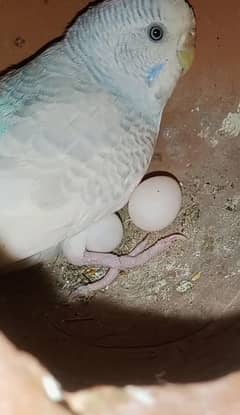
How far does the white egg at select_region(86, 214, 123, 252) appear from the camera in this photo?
1290mm

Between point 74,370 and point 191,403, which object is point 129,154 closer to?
point 74,370

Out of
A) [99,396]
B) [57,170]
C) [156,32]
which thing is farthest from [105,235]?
[99,396]

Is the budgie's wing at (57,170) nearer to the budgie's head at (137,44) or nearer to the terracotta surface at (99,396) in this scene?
the budgie's head at (137,44)

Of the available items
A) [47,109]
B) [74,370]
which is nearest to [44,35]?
[47,109]

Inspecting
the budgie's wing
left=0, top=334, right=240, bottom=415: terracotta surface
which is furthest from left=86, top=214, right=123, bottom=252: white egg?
left=0, top=334, right=240, bottom=415: terracotta surface

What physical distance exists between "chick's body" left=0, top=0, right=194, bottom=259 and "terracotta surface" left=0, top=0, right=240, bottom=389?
10 cm

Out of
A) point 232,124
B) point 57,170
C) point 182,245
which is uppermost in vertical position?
point 57,170

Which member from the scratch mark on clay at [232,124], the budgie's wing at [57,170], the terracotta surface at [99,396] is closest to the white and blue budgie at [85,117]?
the budgie's wing at [57,170]

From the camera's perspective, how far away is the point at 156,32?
3.79 ft

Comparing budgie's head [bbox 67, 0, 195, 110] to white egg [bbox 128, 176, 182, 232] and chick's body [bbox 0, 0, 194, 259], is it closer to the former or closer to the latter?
chick's body [bbox 0, 0, 194, 259]

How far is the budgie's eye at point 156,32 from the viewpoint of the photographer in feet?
3.78

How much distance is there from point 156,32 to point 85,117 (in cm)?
18

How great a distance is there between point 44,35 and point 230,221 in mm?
471

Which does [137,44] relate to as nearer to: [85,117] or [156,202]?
[85,117]
